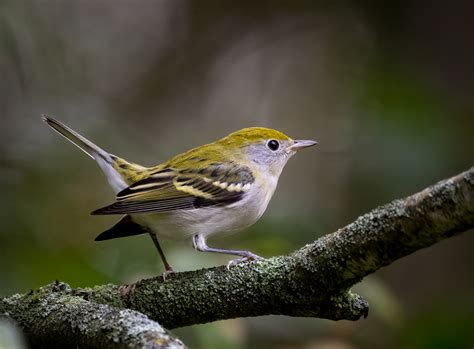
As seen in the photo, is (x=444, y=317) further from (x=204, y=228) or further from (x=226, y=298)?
(x=226, y=298)

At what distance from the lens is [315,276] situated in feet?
7.73

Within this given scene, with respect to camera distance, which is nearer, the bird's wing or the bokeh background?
the bird's wing

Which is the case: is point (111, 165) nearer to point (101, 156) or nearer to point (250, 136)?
point (101, 156)

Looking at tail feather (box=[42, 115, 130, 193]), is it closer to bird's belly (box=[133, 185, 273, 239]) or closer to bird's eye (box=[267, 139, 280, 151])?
bird's belly (box=[133, 185, 273, 239])

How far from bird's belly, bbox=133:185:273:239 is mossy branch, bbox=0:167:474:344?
88 cm

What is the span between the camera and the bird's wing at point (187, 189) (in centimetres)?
388

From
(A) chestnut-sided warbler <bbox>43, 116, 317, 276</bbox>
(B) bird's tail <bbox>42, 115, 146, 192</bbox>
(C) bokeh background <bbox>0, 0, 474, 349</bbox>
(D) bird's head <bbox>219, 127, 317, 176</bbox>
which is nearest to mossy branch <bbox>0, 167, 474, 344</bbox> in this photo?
(C) bokeh background <bbox>0, 0, 474, 349</bbox>

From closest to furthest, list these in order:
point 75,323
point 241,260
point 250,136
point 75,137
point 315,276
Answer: point 315,276 < point 75,323 < point 241,260 < point 75,137 < point 250,136

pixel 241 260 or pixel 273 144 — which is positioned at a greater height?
pixel 273 144

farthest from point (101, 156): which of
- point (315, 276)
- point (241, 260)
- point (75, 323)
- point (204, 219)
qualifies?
point (315, 276)

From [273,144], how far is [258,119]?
4.02 metres

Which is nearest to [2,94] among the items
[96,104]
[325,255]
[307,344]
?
[96,104]

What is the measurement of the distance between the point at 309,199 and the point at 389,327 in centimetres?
354

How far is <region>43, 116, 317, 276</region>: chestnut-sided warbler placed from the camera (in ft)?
12.9
